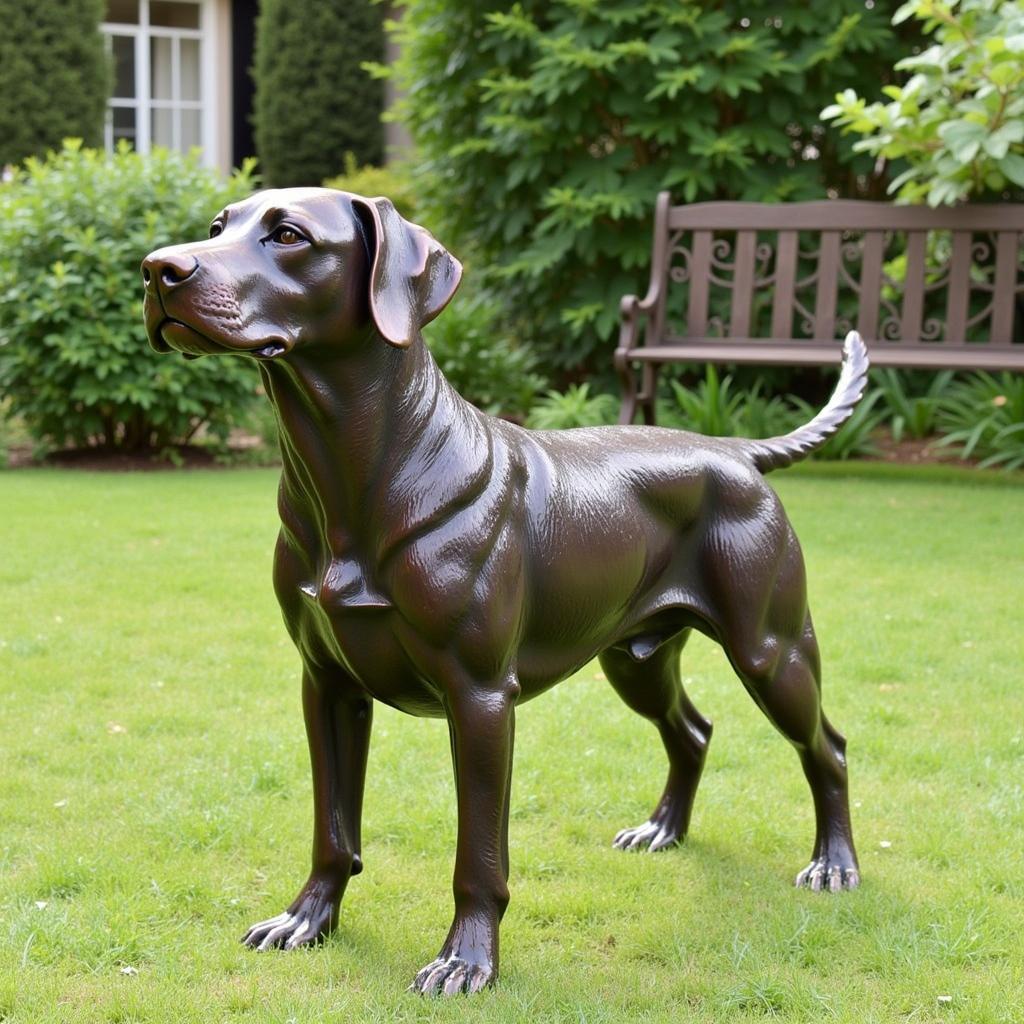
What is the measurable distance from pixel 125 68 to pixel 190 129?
136 cm

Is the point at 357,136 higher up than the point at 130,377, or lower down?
higher up

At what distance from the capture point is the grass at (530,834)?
9.33ft

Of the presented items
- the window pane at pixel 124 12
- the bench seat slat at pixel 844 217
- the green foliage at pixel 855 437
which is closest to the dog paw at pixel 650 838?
the green foliage at pixel 855 437

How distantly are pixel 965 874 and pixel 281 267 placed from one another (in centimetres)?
236

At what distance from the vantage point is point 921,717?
464cm

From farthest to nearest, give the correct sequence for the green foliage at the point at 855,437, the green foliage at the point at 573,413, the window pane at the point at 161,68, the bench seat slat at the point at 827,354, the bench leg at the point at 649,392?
the window pane at the point at 161,68 < the green foliage at the point at 855,437 < the green foliage at the point at 573,413 < the bench leg at the point at 649,392 < the bench seat slat at the point at 827,354

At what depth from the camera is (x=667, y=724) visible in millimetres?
3629

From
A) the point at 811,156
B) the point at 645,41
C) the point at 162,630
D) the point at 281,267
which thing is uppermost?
the point at 645,41

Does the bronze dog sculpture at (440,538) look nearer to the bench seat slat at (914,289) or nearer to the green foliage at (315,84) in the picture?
the bench seat slat at (914,289)

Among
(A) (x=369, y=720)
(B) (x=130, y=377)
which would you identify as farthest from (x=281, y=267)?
(B) (x=130, y=377)

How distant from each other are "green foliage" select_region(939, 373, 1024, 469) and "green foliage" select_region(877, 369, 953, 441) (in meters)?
0.10

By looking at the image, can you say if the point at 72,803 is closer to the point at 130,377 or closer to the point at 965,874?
the point at 965,874

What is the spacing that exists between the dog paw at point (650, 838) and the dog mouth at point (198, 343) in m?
1.89

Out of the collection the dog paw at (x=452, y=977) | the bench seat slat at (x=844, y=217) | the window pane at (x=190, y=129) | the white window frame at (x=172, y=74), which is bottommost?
the dog paw at (x=452, y=977)
